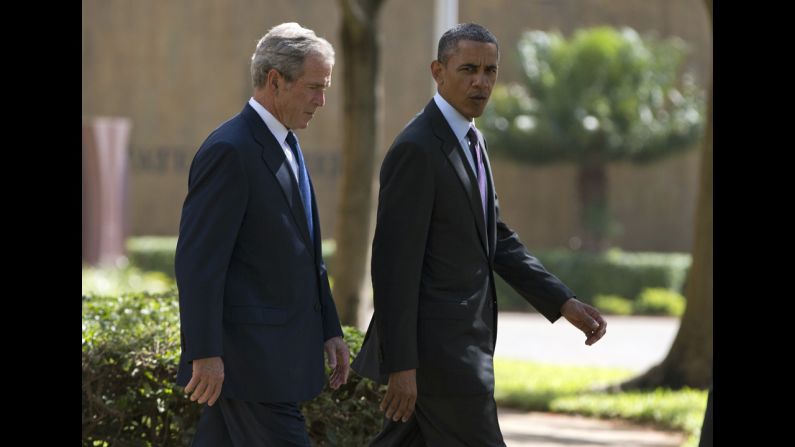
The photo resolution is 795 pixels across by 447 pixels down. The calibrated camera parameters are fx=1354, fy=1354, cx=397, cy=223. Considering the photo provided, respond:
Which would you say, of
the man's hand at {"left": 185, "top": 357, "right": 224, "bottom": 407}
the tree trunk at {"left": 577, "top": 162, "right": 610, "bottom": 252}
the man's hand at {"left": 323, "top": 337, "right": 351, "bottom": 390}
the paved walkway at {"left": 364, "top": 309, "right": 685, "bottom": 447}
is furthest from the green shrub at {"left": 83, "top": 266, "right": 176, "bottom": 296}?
the tree trunk at {"left": 577, "top": 162, "right": 610, "bottom": 252}

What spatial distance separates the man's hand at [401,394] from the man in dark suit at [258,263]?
0.73 feet

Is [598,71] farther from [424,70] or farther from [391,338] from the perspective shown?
[391,338]

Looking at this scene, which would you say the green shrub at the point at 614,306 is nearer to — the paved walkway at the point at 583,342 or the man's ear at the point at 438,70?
the paved walkway at the point at 583,342

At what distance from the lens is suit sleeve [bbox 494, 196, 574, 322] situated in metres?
4.64

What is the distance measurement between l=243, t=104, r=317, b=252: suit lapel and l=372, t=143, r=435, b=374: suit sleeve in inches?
9.9

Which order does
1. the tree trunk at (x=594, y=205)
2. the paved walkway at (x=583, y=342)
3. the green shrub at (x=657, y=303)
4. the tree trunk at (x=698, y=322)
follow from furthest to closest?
the tree trunk at (x=594, y=205) → the green shrub at (x=657, y=303) → the paved walkway at (x=583, y=342) → the tree trunk at (x=698, y=322)

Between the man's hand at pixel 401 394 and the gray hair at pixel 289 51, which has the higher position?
the gray hair at pixel 289 51

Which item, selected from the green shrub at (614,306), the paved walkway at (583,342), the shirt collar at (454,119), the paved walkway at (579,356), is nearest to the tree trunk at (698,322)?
the paved walkway at (579,356)

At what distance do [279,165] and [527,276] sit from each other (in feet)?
3.49

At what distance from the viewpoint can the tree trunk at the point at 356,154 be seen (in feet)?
33.5

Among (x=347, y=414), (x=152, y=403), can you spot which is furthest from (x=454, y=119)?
(x=152, y=403)

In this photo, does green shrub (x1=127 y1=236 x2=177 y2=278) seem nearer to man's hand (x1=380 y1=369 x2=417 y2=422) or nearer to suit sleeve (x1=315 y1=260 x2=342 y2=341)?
suit sleeve (x1=315 y1=260 x2=342 y2=341)

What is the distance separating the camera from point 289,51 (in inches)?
160
